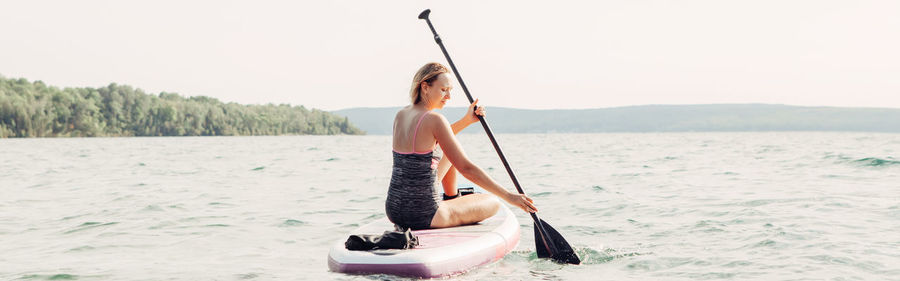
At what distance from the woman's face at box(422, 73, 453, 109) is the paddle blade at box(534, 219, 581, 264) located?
1710 mm

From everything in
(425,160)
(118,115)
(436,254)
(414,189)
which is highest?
(118,115)

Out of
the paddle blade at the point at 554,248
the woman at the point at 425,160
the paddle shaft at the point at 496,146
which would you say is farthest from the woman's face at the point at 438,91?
the paddle blade at the point at 554,248

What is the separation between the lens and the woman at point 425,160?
18.3ft

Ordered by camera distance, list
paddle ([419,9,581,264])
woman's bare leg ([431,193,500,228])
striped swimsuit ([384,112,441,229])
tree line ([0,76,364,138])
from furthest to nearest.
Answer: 1. tree line ([0,76,364,138])
2. paddle ([419,9,581,264])
3. woman's bare leg ([431,193,500,228])
4. striped swimsuit ([384,112,441,229])

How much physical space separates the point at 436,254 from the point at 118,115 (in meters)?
99.6

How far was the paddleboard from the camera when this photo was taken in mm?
5328

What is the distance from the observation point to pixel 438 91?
562cm

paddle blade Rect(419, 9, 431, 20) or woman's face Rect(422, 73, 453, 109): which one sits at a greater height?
paddle blade Rect(419, 9, 431, 20)

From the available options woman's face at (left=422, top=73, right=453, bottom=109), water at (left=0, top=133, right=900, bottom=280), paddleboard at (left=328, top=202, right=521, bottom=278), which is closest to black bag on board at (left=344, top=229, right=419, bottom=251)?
paddleboard at (left=328, top=202, right=521, bottom=278)

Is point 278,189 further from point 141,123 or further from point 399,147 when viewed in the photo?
point 141,123

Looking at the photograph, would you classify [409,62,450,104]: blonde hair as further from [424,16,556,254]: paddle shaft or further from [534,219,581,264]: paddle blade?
[534,219,581,264]: paddle blade

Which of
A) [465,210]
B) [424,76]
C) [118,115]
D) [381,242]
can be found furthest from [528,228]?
[118,115]

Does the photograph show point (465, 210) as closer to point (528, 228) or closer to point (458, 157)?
point (458, 157)

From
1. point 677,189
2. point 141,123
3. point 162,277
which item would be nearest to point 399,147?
point 162,277
